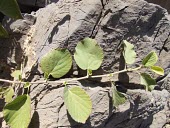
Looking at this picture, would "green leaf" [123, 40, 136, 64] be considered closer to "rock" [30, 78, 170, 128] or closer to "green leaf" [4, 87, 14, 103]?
"rock" [30, 78, 170, 128]

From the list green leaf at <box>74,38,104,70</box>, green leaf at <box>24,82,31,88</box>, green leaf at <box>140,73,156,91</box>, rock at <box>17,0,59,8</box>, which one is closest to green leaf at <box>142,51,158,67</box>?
green leaf at <box>140,73,156,91</box>

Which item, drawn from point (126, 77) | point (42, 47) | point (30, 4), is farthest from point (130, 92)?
point (30, 4)

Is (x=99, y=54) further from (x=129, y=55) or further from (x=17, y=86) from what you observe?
(x=17, y=86)

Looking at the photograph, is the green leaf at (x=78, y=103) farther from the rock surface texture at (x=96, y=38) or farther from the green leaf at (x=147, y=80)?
the green leaf at (x=147, y=80)

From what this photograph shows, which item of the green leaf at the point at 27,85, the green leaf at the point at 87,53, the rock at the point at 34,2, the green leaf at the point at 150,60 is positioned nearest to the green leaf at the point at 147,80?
the green leaf at the point at 150,60

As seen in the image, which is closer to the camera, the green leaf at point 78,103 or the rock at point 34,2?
the green leaf at point 78,103

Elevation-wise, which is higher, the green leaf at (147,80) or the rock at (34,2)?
the rock at (34,2)

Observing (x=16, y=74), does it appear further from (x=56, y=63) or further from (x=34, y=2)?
(x=34, y=2)

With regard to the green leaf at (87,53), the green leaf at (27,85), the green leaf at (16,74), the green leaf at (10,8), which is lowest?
the green leaf at (27,85)
